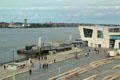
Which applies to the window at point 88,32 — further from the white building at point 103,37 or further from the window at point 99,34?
the window at point 99,34

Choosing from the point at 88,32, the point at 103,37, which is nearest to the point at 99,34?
the point at 103,37

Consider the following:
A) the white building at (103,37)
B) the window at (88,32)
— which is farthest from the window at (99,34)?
the window at (88,32)

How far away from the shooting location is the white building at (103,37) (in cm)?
5231

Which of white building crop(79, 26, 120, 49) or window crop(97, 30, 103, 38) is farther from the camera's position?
window crop(97, 30, 103, 38)

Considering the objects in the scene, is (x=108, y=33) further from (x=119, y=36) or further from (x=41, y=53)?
(x=41, y=53)

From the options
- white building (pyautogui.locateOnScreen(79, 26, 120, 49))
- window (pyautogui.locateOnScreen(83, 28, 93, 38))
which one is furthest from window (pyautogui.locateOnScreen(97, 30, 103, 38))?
window (pyautogui.locateOnScreen(83, 28, 93, 38))

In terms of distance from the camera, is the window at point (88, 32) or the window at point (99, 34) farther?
the window at point (88, 32)

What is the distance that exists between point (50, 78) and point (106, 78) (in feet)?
19.0

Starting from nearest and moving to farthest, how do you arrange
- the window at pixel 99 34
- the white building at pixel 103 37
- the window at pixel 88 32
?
the white building at pixel 103 37 < the window at pixel 99 34 < the window at pixel 88 32

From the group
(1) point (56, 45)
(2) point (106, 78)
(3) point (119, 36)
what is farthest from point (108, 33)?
(2) point (106, 78)

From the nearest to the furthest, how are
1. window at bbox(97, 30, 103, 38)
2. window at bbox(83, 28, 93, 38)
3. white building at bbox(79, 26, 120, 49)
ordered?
white building at bbox(79, 26, 120, 49), window at bbox(97, 30, 103, 38), window at bbox(83, 28, 93, 38)

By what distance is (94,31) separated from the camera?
5603 cm

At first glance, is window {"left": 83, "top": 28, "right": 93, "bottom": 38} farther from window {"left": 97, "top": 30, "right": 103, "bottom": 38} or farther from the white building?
window {"left": 97, "top": 30, "right": 103, "bottom": 38}

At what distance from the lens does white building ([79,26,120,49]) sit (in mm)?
52312
